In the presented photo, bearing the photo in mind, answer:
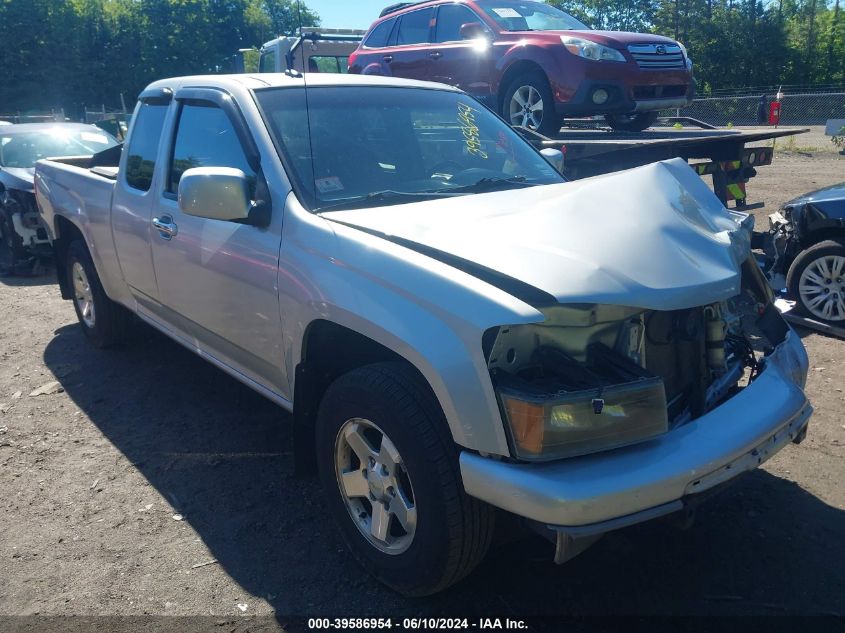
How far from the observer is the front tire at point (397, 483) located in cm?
250

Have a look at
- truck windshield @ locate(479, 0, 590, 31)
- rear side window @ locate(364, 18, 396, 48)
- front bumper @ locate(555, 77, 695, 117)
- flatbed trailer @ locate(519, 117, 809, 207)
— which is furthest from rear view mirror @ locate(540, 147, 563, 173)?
rear side window @ locate(364, 18, 396, 48)

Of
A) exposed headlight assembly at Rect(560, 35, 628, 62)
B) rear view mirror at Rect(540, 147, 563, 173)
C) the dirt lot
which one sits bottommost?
the dirt lot

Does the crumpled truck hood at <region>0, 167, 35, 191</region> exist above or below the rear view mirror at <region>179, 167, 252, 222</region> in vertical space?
below

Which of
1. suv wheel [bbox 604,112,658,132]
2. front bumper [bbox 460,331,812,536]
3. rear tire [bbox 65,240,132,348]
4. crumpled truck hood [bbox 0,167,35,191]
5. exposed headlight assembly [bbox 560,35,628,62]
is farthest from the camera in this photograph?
crumpled truck hood [bbox 0,167,35,191]

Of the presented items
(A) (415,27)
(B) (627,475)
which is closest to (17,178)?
(A) (415,27)

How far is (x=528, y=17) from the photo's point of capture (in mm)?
8219

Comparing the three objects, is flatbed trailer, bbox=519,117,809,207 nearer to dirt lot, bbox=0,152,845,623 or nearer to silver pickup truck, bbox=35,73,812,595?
dirt lot, bbox=0,152,845,623

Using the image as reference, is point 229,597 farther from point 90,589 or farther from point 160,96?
point 160,96

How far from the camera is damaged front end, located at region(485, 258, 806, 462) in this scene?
228cm

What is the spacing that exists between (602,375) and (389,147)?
1.80m

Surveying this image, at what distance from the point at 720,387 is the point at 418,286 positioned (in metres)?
1.27

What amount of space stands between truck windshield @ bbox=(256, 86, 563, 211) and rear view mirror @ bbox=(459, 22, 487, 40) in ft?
13.0

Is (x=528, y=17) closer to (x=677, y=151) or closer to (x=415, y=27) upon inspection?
(x=415, y=27)

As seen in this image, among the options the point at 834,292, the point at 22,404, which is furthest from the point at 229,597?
the point at 834,292
